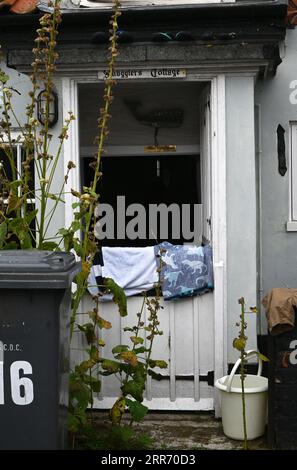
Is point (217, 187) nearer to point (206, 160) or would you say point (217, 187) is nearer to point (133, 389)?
point (206, 160)

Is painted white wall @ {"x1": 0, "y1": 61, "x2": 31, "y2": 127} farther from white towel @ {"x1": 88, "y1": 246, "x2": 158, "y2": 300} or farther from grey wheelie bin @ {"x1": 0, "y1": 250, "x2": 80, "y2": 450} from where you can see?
grey wheelie bin @ {"x1": 0, "y1": 250, "x2": 80, "y2": 450}

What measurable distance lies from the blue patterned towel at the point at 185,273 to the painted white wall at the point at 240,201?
215 mm

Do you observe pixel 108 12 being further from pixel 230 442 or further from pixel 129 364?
pixel 230 442

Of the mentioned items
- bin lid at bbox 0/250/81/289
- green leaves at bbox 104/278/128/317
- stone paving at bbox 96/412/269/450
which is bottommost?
stone paving at bbox 96/412/269/450

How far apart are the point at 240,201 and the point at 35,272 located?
2762 mm

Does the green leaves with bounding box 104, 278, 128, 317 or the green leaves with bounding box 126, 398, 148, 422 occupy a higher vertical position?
the green leaves with bounding box 104, 278, 128, 317

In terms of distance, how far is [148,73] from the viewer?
6.10 metres

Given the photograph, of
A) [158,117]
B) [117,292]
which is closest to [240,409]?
[117,292]

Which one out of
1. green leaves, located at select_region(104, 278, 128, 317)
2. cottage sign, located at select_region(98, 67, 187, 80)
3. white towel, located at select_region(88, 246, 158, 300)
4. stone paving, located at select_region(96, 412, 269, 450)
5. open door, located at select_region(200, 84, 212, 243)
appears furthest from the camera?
open door, located at select_region(200, 84, 212, 243)

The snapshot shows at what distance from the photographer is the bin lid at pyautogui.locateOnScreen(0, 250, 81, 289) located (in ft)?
12.7

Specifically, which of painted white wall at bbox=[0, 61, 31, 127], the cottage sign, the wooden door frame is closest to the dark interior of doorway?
painted white wall at bbox=[0, 61, 31, 127]

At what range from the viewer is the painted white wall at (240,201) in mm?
6113

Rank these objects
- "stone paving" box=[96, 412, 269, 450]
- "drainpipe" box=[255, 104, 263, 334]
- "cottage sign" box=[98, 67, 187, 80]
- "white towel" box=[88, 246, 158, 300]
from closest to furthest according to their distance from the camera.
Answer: "stone paving" box=[96, 412, 269, 450] → "cottage sign" box=[98, 67, 187, 80] → "white towel" box=[88, 246, 158, 300] → "drainpipe" box=[255, 104, 263, 334]
